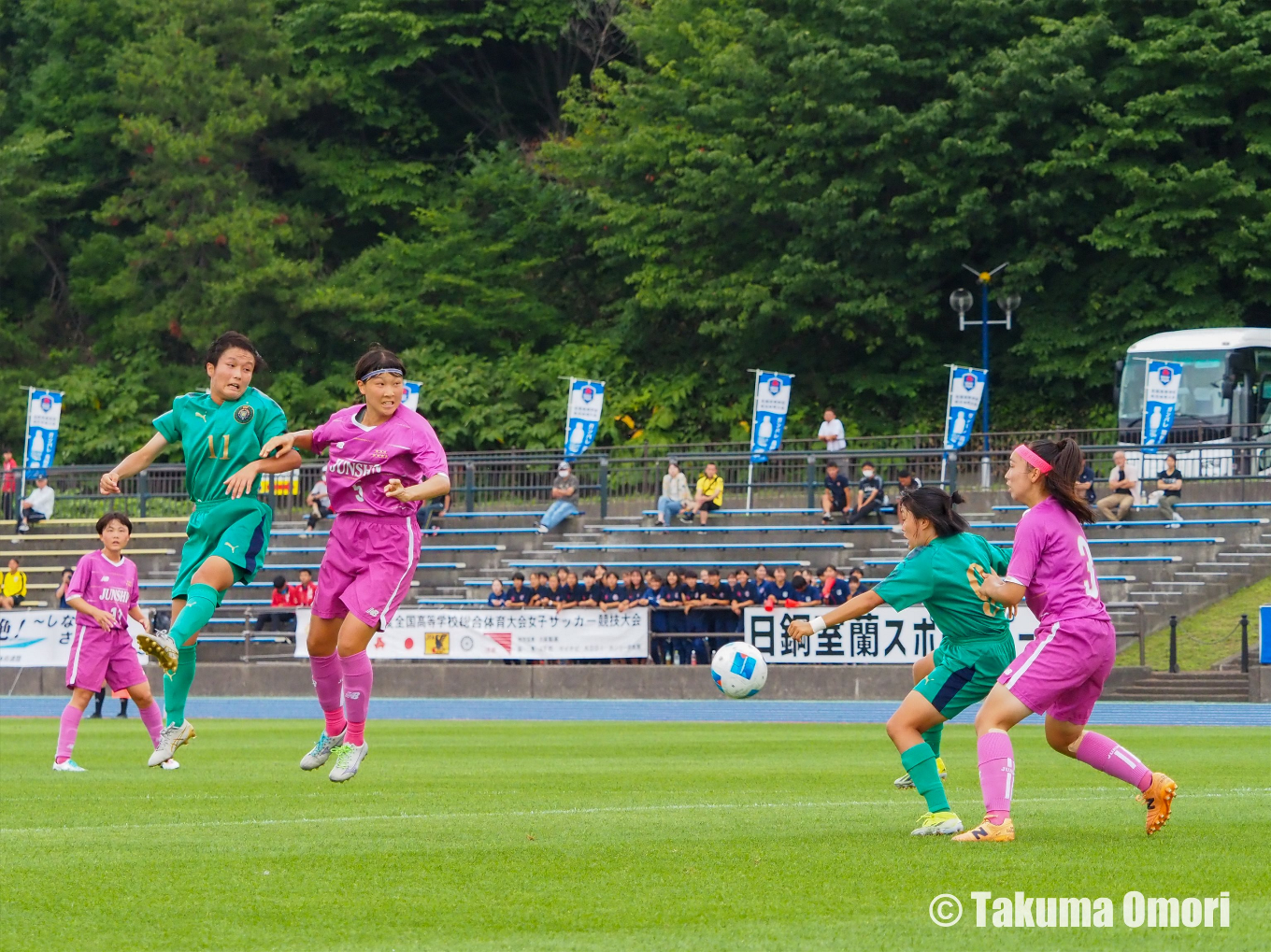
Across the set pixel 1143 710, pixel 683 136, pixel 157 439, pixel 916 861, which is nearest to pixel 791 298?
pixel 683 136

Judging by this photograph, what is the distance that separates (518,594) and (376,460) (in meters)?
20.0

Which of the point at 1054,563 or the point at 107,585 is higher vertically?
the point at 1054,563

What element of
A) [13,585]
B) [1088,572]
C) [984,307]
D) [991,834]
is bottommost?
[13,585]

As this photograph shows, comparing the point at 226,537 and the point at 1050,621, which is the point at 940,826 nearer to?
the point at 1050,621

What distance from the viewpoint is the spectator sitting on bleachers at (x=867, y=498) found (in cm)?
3186

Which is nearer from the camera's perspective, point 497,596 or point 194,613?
point 194,613

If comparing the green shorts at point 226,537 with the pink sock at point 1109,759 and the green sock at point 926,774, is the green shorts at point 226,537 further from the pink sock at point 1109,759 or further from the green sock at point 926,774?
the pink sock at point 1109,759

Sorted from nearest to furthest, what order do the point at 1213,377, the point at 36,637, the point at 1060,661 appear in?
1. the point at 1060,661
2. the point at 36,637
3. the point at 1213,377

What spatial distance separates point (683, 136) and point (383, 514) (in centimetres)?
3976

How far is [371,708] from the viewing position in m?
27.4

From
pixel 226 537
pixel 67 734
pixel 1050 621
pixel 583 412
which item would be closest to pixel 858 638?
pixel 583 412

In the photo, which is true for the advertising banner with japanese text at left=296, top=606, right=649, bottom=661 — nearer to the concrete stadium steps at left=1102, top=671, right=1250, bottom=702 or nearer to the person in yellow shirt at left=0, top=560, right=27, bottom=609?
the concrete stadium steps at left=1102, top=671, right=1250, bottom=702

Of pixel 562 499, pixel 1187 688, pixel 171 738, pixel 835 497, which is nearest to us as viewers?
pixel 171 738

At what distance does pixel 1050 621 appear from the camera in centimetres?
786
